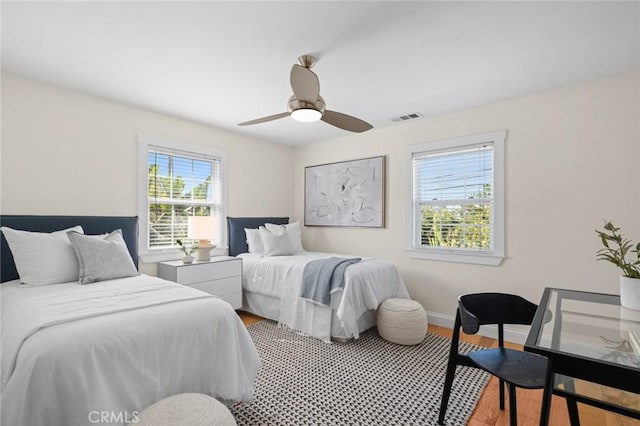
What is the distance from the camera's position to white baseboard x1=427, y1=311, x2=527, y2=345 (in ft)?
10.3

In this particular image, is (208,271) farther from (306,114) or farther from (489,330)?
(489,330)

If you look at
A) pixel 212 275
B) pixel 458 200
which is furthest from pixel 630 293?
pixel 212 275

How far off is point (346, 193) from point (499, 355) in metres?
3.04

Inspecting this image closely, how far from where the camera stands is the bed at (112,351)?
1.25 metres

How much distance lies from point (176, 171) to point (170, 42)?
194cm

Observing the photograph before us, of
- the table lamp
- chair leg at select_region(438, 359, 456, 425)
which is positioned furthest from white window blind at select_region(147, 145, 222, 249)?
chair leg at select_region(438, 359, 456, 425)

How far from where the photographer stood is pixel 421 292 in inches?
149

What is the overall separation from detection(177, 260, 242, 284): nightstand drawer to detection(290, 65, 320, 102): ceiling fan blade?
2.18 meters

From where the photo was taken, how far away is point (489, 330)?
3268 mm

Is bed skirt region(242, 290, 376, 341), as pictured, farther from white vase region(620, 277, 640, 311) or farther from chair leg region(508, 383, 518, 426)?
white vase region(620, 277, 640, 311)

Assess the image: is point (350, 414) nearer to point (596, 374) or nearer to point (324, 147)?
point (596, 374)

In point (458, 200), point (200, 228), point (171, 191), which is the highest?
point (171, 191)

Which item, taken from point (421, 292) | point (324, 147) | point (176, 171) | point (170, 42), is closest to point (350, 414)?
point (421, 292)

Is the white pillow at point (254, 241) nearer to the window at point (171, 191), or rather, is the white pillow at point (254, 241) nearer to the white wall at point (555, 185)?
the window at point (171, 191)
